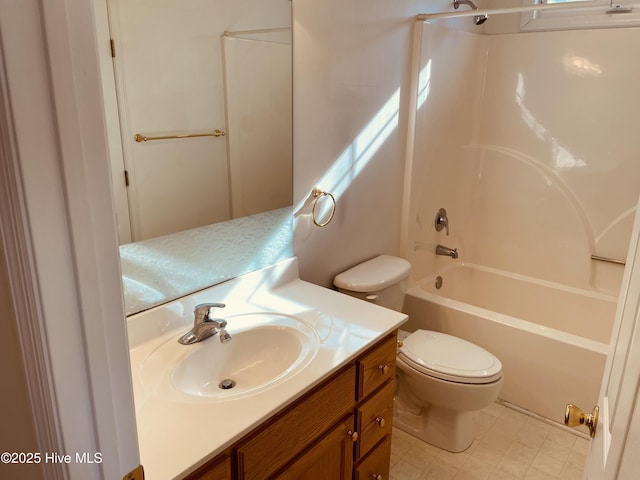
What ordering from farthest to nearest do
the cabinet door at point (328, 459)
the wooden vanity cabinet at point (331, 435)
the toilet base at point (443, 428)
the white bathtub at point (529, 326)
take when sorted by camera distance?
the white bathtub at point (529, 326) → the toilet base at point (443, 428) → the cabinet door at point (328, 459) → the wooden vanity cabinet at point (331, 435)

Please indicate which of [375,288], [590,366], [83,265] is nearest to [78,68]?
[83,265]

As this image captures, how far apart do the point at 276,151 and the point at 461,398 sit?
1235 millimetres

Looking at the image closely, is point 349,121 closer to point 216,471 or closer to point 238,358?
point 238,358

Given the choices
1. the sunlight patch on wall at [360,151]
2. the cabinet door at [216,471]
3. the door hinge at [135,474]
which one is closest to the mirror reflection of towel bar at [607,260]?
the sunlight patch on wall at [360,151]

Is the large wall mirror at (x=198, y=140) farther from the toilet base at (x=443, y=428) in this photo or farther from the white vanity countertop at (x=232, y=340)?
the toilet base at (x=443, y=428)

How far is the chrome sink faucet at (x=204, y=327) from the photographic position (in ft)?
4.69

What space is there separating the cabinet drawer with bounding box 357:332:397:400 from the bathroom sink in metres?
0.18

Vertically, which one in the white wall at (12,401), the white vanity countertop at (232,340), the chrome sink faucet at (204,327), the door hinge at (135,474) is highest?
the white wall at (12,401)

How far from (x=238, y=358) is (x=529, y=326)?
4.99ft

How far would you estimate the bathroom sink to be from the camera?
1292 millimetres

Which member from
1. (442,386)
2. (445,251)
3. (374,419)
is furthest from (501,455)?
(445,251)

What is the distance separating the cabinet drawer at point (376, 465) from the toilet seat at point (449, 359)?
376 mm

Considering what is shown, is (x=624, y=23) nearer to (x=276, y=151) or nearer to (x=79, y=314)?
(x=276, y=151)

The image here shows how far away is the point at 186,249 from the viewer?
Answer: 1547mm
